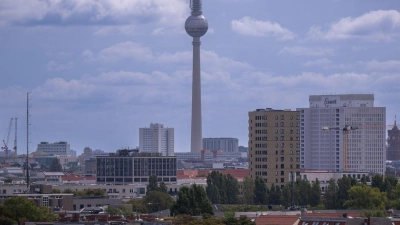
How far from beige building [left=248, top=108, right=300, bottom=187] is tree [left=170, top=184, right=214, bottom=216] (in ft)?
225

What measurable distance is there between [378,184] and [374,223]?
254 ft

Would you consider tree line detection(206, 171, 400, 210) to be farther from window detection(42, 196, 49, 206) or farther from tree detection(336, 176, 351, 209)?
window detection(42, 196, 49, 206)

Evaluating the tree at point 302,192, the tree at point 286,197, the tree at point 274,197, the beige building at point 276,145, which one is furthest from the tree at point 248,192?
the beige building at point 276,145

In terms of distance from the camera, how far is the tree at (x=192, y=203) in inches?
4618

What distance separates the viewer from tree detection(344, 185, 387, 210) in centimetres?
13212

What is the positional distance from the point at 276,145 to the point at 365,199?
2195 inches

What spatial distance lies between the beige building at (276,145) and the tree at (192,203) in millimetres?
68682

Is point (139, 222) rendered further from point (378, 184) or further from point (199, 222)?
point (378, 184)

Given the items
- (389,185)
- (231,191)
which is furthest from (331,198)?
(231,191)

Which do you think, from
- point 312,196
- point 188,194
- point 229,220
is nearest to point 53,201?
point 188,194

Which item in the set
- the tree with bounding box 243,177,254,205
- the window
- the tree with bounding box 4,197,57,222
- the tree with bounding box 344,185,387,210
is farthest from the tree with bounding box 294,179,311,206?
the tree with bounding box 4,197,57,222

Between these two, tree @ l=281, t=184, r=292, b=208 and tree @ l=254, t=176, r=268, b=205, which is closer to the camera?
tree @ l=281, t=184, r=292, b=208

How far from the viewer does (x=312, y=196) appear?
154 metres

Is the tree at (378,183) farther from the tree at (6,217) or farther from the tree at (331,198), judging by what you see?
the tree at (6,217)
